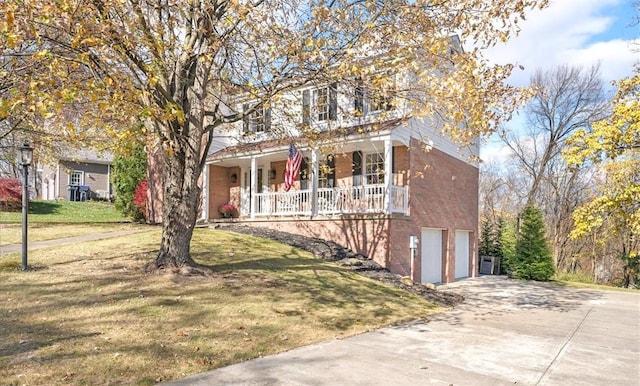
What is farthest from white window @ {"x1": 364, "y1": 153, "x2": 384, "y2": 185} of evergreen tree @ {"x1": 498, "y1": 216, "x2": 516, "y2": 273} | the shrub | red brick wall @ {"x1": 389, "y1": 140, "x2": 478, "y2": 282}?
evergreen tree @ {"x1": 498, "y1": 216, "x2": 516, "y2": 273}

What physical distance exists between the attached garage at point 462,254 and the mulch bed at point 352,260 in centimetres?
729

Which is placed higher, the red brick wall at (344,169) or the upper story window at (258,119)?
the upper story window at (258,119)

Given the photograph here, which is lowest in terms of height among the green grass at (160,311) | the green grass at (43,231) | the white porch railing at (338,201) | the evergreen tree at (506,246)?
the evergreen tree at (506,246)

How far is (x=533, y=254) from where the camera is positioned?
72.3 feet

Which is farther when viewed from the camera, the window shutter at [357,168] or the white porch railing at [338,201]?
the window shutter at [357,168]

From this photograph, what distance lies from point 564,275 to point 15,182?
31434mm

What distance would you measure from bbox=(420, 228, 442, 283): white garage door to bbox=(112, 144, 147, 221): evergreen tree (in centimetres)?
1405

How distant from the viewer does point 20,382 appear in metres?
4.60

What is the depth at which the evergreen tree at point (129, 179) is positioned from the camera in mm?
22609

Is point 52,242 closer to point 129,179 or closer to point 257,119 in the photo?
point 257,119

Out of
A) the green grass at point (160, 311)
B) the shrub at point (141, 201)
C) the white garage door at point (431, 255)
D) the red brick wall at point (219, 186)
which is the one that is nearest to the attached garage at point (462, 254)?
the white garage door at point (431, 255)

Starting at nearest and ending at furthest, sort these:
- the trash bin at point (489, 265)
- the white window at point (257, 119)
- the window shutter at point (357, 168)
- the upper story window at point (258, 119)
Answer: the upper story window at point (258, 119) → the white window at point (257, 119) → the window shutter at point (357, 168) → the trash bin at point (489, 265)

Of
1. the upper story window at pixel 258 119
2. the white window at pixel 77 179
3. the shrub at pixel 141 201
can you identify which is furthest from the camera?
the white window at pixel 77 179

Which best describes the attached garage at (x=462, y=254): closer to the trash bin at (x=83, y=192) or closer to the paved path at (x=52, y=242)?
the paved path at (x=52, y=242)
